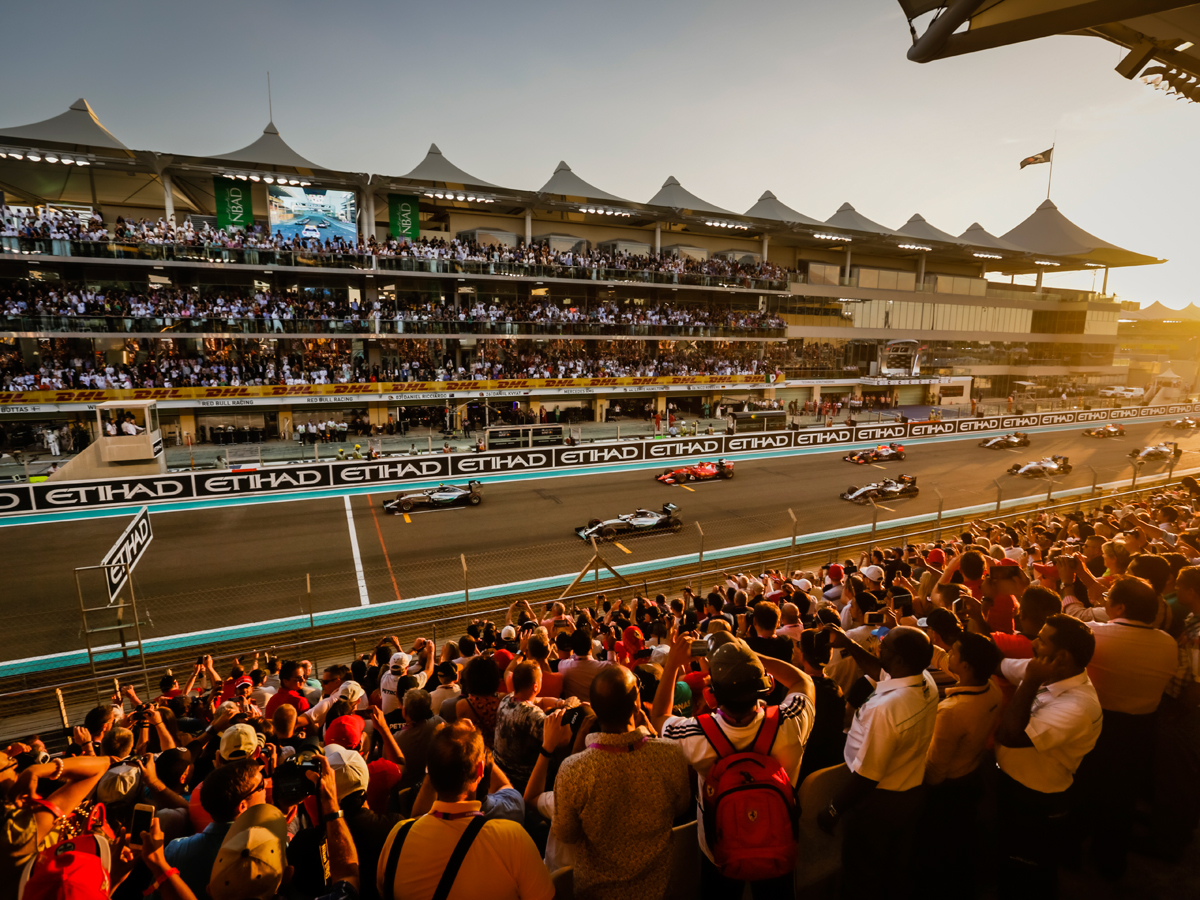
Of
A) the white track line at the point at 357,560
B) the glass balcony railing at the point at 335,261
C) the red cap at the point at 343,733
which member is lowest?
the white track line at the point at 357,560

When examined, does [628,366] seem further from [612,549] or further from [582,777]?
[582,777]

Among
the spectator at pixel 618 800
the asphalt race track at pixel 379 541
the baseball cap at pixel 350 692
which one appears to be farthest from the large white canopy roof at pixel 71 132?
the spectator at pixel 618 800

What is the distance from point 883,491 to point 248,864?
2510cm

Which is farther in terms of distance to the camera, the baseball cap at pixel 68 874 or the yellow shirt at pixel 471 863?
the baseball cap at pixel 68 874

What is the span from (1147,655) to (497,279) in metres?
37.8

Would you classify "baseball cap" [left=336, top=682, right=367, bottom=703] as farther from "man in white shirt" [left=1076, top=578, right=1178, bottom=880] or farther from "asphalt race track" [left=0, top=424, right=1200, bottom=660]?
"asphalt race track" [left=0, top=424, right=1200, bottom=660]

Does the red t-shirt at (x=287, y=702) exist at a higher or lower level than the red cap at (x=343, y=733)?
lower

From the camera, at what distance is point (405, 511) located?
2214cm

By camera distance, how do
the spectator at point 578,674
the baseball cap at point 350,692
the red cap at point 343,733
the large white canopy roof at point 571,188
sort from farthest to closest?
the large white canopy roof at point 571,188 → the spectator at point 578,674 → the baseball cap at point 350,692 → the red cap at point 343,733

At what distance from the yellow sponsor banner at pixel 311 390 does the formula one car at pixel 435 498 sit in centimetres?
1205

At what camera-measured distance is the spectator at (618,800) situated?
2.53 meters

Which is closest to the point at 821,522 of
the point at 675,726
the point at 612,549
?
the point at 612,549

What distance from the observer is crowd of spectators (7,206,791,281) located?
28.7m

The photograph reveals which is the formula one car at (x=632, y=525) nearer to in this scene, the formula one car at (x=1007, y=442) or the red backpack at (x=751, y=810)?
the red backpack at (x=751, y=810)
